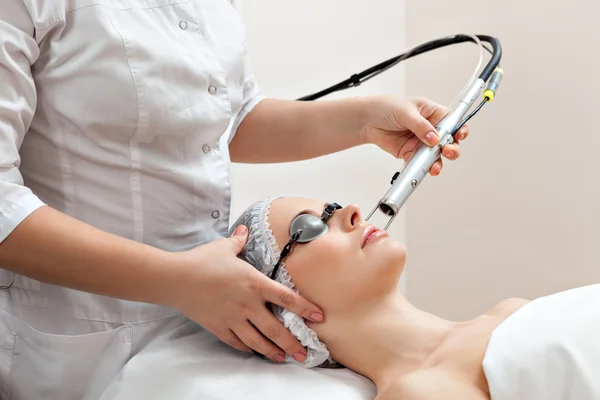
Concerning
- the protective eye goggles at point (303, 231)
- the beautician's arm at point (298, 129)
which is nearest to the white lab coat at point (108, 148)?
the protective eye goggles at point (303, 231)

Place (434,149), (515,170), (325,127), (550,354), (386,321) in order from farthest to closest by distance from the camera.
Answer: (515,170)
(325,127)
(434,149)
(386,321)
(550,354)

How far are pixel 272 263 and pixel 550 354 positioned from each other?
517 mm

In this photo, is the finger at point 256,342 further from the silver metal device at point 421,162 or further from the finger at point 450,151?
the finger at point 450,151

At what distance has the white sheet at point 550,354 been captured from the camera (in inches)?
40.2

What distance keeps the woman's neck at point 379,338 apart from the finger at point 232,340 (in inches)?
5.5

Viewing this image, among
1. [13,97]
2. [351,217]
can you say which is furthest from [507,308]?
[13,97]

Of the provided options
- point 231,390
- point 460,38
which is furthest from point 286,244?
point 460,38

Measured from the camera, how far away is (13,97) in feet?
3.57

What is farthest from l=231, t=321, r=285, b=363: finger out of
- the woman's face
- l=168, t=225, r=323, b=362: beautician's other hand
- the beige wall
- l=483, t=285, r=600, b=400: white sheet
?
the beige wall

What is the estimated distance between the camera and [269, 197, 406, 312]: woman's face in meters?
1.27

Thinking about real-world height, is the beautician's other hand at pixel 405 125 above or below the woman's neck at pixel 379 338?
above

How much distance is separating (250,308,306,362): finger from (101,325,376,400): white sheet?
0.11 feet

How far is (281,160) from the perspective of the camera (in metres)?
1.69

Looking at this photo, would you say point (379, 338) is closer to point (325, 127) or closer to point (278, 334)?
point (278, 334)
